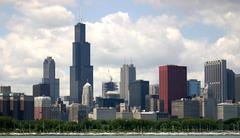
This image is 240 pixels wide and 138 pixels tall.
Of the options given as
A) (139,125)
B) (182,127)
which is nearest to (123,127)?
(139,125)

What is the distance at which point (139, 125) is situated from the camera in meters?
194

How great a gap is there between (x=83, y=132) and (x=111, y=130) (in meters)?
9.18

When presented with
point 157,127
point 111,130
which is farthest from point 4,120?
point 157,127

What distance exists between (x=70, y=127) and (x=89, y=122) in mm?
11329

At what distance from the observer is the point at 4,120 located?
186 meters

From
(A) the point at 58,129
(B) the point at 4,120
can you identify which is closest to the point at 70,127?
(A) the point at 58,129

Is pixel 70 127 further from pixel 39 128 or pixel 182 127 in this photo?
pixel 182 127

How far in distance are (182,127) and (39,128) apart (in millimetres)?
45585

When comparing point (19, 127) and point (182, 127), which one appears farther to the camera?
point (182, 127)

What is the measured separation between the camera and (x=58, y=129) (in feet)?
598

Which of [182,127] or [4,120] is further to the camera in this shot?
[182,127]

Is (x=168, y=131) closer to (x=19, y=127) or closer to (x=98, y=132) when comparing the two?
(x=98, y=132)

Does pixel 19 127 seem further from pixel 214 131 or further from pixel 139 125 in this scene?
pixel 214 131

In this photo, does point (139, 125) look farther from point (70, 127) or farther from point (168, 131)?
point (70, 127)
